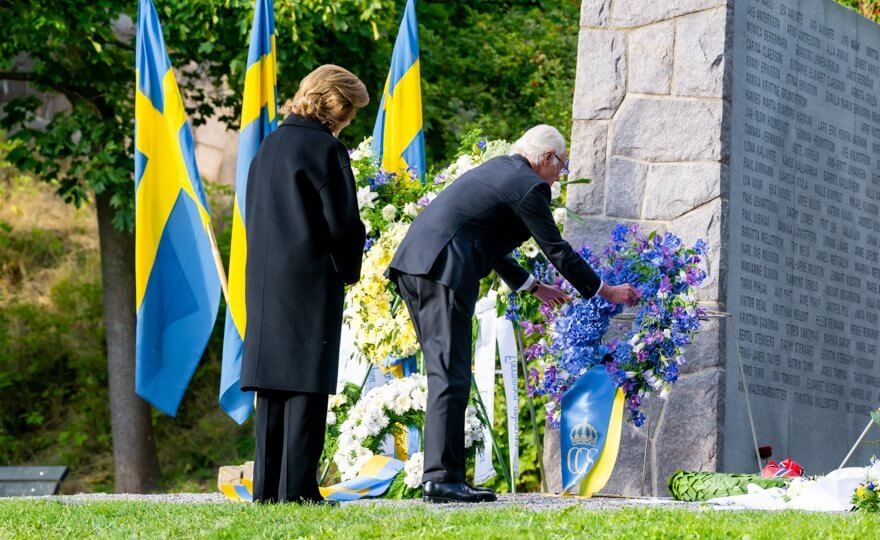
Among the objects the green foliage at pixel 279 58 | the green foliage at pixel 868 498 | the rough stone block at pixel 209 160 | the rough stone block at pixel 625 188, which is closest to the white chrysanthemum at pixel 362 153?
the rough stone block at pixel 625 188

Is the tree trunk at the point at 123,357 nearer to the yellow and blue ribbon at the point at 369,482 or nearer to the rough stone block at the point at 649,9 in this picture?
the yellow and blue ribbon at the point at 369,482

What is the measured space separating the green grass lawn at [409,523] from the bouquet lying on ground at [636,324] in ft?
5.17

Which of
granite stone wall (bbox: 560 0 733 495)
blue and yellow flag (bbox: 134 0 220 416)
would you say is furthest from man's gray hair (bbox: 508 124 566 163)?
blue and yellow flag (bbox: 134 0 220 416)

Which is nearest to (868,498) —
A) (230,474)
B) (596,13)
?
(596,13)

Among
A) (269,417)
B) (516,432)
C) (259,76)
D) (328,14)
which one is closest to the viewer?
(269,417)

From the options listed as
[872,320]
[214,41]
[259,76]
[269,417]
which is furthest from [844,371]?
[214,41]

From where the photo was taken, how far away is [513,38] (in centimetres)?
1492

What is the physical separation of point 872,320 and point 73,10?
269 inches

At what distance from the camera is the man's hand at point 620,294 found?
6.41 metres

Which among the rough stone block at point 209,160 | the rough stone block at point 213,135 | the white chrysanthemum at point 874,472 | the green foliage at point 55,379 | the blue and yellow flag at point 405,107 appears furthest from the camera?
the rough stone block at point 213,135

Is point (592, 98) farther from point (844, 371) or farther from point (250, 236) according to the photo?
point (250, 236)

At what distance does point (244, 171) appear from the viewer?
8523 mm

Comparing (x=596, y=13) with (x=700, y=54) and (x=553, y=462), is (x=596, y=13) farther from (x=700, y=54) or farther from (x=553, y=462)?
(x=553, y=462)

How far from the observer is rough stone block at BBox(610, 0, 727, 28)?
795 centimetres
